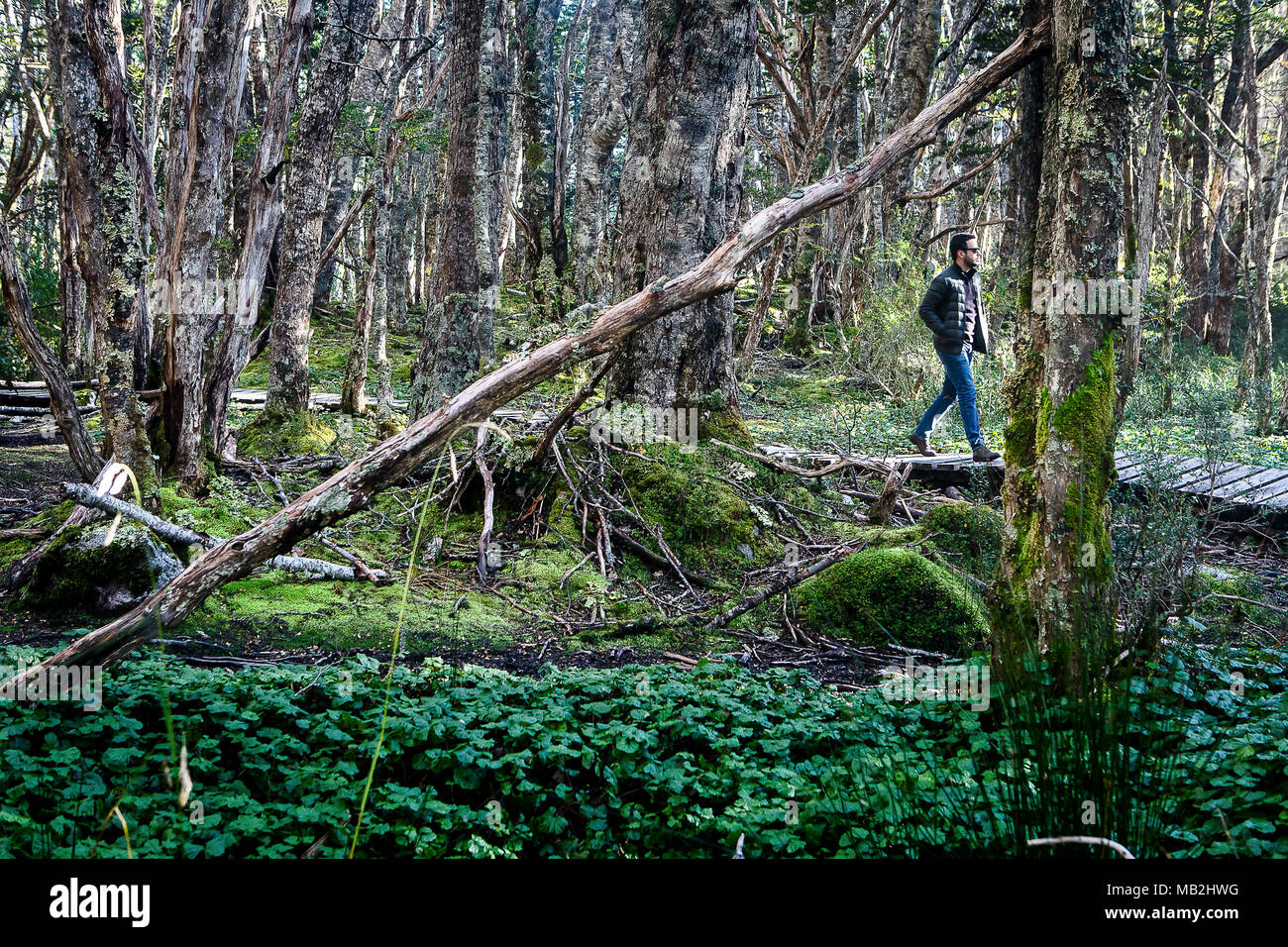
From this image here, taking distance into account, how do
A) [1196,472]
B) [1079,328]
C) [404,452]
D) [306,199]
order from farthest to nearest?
[306,199] < [1196,472] < [1079,328] < [404,452]

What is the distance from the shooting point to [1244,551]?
7.14 meters

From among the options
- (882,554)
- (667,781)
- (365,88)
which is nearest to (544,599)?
(882,554)

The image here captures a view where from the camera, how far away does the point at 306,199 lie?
877 cm

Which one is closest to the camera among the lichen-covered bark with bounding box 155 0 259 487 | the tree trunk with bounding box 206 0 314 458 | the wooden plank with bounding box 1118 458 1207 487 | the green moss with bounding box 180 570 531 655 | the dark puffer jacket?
the green moss with bounding box 180 570 531 655

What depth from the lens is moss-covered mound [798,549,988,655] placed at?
4984mm

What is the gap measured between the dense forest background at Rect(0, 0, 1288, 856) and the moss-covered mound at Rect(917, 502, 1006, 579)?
0.08 feet

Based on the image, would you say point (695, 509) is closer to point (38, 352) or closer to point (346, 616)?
point (346, 616)

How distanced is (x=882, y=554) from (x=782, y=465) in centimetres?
199

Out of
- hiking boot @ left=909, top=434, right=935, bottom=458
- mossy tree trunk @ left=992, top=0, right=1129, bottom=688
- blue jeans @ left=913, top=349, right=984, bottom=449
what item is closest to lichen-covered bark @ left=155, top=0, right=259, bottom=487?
mossy tree trunk @ left=992, top=0, right=1129, bottom=688

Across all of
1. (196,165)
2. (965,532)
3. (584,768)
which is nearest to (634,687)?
(584,768)

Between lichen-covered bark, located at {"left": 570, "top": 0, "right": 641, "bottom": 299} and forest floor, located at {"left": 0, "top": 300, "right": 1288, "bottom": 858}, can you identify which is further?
lichen-covered bark, located at {"left": 570, "top": 0, "right": 641, "bottom": 299}

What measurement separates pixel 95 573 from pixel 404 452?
2.51 metres

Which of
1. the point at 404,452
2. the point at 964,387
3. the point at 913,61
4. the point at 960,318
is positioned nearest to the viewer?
the point at 404,452

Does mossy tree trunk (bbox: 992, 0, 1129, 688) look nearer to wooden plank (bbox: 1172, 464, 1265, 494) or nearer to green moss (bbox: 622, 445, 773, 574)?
green moss (bbox: 622, 445, 773, 574)
